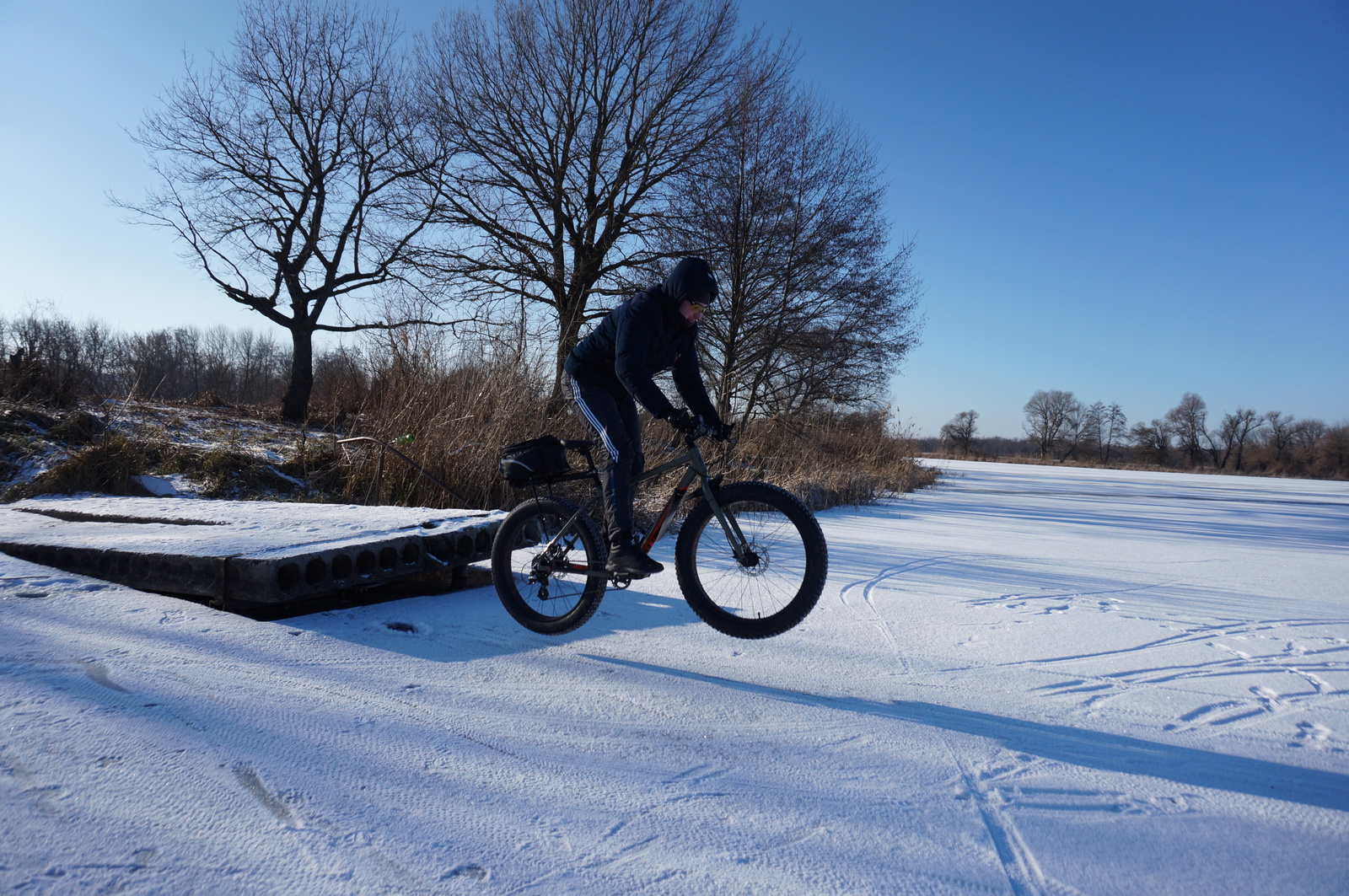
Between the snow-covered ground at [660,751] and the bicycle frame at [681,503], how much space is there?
0.34 meters

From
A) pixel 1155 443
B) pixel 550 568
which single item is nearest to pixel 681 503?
pixel 550 568

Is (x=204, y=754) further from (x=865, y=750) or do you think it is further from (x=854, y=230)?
(x=854, y=230)

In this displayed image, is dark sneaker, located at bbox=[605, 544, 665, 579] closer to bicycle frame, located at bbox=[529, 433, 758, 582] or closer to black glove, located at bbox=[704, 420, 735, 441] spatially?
bicycle frame, located at bbox=[529, 433, 758, 582]

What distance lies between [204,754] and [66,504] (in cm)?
401

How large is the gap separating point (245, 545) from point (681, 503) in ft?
6.69

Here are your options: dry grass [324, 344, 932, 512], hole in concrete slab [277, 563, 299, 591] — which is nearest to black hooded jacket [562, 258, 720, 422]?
hole in concrete slab [277, 563, 299, 591]

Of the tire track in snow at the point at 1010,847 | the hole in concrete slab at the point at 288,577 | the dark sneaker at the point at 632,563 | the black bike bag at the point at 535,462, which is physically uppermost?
the black bike bag at the point at 535,462

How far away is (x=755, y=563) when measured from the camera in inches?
116

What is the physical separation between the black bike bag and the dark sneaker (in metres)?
0.55

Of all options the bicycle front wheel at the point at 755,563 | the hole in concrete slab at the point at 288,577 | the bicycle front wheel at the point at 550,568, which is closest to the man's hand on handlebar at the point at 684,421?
the bicycle front wheel at the point at 755,563

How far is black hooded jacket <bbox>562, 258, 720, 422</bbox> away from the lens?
3.04 m

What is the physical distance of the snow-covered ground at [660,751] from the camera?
1468 millimetres

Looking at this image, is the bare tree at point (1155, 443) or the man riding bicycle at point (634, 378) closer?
the man riding bicycle at point (634, 378)

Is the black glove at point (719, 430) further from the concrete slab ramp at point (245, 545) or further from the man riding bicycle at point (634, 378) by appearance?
the concrete slab ramp at point (245, 545)
